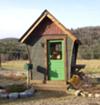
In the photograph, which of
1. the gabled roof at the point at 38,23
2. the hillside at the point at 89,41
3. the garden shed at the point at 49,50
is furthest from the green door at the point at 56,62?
the hillside at the point at 89,41

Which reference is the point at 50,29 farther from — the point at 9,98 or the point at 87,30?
the point at 87,30

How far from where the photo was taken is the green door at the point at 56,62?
20.6 m

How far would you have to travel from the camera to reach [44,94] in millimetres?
18047

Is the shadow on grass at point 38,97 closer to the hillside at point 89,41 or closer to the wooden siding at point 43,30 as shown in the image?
the wooden siding at point 43,30

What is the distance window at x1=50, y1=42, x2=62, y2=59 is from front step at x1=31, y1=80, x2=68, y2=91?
4.84ft

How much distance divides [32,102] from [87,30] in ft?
271

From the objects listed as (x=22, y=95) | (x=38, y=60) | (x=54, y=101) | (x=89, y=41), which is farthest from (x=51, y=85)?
(x=89, y=41)

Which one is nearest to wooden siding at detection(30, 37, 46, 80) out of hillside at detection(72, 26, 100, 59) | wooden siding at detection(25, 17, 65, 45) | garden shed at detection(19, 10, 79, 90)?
garden shed at detection(19, 10, 79, 90)

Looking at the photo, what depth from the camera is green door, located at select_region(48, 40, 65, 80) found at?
2061cm

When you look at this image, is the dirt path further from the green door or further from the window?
the window

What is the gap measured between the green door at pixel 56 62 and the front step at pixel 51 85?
515 millimetres

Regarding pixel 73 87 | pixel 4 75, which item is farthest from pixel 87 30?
pixel 73 87

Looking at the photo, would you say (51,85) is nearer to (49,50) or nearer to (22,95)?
(49,50)

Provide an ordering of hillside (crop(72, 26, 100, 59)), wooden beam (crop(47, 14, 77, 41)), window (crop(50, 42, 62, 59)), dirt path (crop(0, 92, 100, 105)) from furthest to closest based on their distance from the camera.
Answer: hillside (crop(72, 26, 100, 59)), window (crop(50, 42, 62, 59)), wooden beam (crop(47, 14, 77, 41)), dirt path (crop(0, 92, 100, 105))
